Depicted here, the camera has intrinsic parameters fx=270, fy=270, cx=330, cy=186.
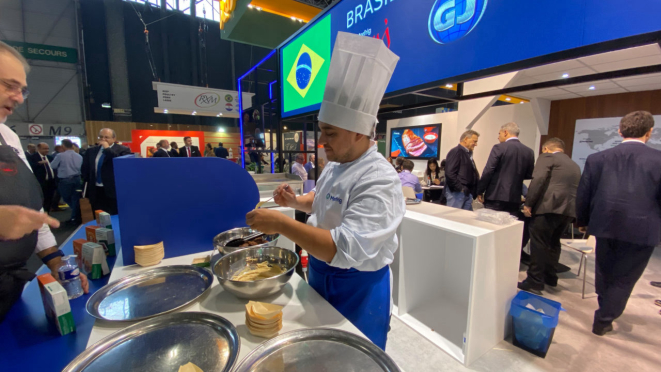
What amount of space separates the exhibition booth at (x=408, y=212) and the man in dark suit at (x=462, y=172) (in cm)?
152

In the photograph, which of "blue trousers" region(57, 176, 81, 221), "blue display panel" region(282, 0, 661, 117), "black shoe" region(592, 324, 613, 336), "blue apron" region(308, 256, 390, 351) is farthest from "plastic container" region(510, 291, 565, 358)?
"blue trousers" region(57, 176, 81, 221)

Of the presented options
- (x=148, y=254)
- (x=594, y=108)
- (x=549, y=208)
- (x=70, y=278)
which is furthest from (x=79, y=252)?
(x=594, y=108)

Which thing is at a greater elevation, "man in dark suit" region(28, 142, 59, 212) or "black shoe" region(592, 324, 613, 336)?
"man in dark suit" region(28, 142, 59, 212)

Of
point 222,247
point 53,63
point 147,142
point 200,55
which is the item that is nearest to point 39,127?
point 53,63

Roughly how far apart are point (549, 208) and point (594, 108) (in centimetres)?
512

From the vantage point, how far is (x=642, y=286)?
305 centimetres

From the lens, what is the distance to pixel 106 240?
1.74 m

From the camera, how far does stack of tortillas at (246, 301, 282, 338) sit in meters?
0.80

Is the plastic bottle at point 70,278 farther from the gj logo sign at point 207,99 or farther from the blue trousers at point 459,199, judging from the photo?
the gj logo sign at point 207,99

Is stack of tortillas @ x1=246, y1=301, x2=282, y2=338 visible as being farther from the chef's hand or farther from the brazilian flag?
the brazilian flag

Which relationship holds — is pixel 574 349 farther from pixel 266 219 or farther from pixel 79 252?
pixel 79 252

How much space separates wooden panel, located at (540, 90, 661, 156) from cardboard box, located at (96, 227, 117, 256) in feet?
27.9

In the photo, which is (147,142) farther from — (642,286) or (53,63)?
(642,286)

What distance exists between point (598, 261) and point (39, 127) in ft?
51.6
